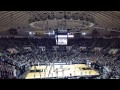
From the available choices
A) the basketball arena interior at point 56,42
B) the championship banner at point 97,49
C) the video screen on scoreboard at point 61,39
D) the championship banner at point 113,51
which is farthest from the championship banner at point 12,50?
the championship banner at point 113,51

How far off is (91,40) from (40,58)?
222 cm

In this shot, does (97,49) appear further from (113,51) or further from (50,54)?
(50,54)

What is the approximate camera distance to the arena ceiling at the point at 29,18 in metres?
6.98

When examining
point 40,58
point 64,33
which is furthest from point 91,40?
point 40,58

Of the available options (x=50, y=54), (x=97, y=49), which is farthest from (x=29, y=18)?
(x=97, y=49)

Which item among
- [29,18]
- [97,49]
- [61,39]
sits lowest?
[97,49]

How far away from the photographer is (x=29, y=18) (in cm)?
829

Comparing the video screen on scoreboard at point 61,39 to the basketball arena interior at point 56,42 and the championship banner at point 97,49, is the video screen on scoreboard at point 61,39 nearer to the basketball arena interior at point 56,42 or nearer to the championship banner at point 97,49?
the basketball arena interior at point 56,42

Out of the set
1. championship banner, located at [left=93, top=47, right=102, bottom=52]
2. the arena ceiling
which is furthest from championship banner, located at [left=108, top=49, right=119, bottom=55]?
the arena ceiling

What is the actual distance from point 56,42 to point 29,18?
59.9 inches
